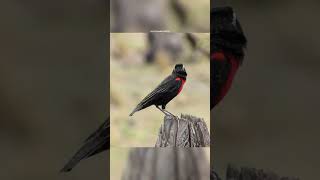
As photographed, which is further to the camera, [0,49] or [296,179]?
[296,179]

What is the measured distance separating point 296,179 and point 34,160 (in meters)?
1.07

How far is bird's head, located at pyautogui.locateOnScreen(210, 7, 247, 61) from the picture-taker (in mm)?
2000

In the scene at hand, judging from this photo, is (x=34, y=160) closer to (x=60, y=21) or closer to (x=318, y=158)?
(x=60, y=21)

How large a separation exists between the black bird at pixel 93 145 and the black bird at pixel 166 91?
0.16m

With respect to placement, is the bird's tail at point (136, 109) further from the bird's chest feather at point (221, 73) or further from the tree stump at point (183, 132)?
the bird's chest feather at point (221, 73)

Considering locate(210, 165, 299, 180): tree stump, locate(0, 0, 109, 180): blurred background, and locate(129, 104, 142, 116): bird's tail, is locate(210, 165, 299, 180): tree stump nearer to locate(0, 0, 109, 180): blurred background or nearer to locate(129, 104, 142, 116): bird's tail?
locate(129, 104, 142, 116): bird's tail

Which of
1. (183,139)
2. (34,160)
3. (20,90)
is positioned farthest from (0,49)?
(183,139)

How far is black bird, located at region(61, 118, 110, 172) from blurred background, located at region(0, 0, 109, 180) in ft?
0.11

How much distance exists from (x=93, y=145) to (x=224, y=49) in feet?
2.18

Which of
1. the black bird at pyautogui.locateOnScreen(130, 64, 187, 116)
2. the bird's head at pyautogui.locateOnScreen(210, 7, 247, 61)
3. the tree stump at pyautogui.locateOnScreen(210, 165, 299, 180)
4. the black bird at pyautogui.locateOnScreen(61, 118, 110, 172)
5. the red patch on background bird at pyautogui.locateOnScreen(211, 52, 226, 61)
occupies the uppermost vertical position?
the bird's head at pyautogui.locateOnScreen(210, 7, 247, 61)

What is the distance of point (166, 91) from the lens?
6.42 ft

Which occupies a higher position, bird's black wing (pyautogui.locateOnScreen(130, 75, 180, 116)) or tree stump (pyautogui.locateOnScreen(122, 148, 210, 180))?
bird's black wing (pyautogui.locateOnScreen(130, 75, 180, 116))

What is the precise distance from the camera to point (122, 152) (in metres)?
1.95

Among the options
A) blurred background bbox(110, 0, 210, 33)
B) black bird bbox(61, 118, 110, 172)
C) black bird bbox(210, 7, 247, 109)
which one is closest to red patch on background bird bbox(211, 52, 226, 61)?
black bird bbox(210, 7, 247, 109)
